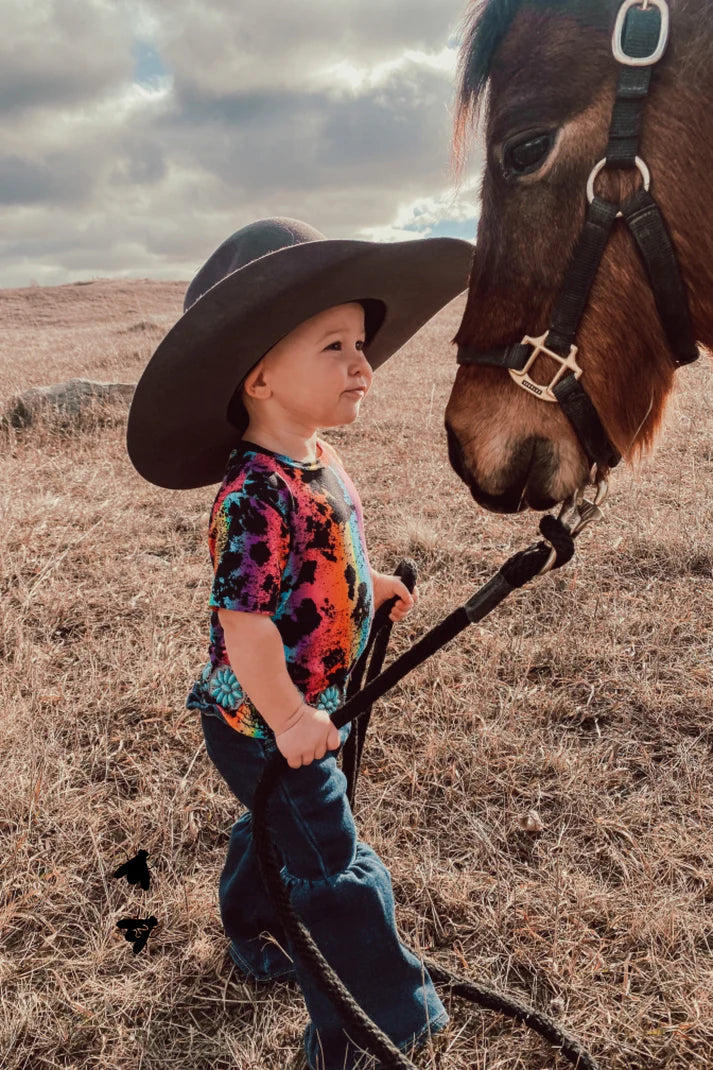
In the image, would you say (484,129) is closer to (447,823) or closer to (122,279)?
(447,823)

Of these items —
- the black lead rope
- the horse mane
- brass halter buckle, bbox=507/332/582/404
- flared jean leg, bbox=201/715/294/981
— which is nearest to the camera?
the black lead rope

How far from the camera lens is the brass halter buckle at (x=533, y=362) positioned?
5.11 ft

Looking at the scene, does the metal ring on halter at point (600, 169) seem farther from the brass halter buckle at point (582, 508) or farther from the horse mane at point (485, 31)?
the brass halter buckle at point (582, 508)

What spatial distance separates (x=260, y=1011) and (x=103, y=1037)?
1.19 feet

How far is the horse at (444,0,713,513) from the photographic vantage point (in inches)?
55.4

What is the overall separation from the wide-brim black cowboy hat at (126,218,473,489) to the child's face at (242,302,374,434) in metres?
0.05

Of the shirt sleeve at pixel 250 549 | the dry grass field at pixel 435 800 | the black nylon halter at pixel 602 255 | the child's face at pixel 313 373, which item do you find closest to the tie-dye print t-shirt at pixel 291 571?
the shirt sleeve at pixel 250 549

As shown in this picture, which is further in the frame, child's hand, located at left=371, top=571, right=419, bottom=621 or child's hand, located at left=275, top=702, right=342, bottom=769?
child's hand, located at left=371, top=571, right=419, bottom=621

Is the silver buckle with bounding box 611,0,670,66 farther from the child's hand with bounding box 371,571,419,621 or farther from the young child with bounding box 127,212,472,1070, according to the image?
the child's hand with bounding box 371,571,419,621

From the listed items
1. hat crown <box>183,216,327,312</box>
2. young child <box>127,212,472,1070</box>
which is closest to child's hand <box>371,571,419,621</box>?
young child <box>127,212,472,1070</box>

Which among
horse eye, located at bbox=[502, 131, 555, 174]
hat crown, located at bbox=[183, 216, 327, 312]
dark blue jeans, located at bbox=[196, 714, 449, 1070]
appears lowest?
dark blue jeans, located at bbox=[196, 714, 449, 1070]

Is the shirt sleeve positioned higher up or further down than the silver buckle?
further down

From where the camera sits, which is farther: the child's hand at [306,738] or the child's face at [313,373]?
the child's face at [313,373]

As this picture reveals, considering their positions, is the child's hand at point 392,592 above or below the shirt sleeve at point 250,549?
below
